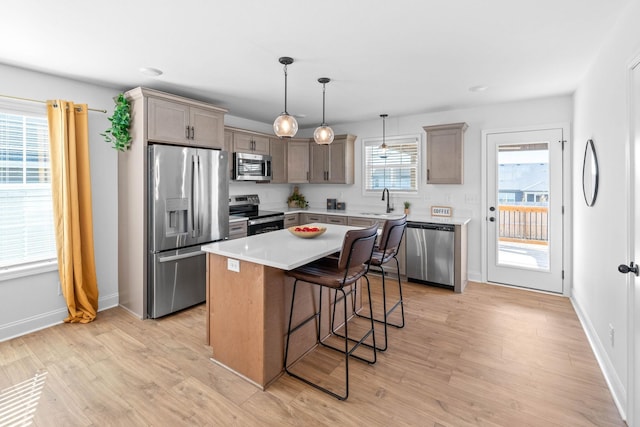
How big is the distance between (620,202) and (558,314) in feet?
6.35

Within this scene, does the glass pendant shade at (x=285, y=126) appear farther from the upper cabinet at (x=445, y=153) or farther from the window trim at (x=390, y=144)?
the window trim at (x=390, y=144)

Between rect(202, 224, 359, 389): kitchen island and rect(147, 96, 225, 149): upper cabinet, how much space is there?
1.60 meters

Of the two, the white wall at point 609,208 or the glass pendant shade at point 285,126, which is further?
the glass pendant shade at point 285,126

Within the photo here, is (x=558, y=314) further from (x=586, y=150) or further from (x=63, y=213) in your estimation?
(x=63, y=213)

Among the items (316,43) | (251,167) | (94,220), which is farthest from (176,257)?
(316,43)

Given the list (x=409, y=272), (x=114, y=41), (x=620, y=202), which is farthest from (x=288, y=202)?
(x=620, y=202)

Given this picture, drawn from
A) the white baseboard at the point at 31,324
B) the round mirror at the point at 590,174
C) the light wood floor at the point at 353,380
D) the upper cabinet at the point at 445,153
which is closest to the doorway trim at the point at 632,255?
the light wood floor at the point at 353,380

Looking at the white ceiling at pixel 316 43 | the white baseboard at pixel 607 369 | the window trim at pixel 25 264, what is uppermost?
the white ceiling at pixel 316 43

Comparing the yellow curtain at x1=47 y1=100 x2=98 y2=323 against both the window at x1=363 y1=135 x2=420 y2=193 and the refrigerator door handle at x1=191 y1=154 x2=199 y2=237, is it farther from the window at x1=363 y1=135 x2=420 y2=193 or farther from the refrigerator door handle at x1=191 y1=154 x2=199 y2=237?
the window at x1=363 y1=135 x2=420 y2=193

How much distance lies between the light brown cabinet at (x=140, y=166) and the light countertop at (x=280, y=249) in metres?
1.35

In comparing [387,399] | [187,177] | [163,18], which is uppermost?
[163,18]

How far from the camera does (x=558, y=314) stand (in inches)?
136

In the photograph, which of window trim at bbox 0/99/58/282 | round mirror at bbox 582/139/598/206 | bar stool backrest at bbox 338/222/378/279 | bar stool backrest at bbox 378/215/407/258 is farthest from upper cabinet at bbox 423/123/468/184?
window trim at bbox 0/99/58/282

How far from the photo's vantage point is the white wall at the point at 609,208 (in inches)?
77.9
